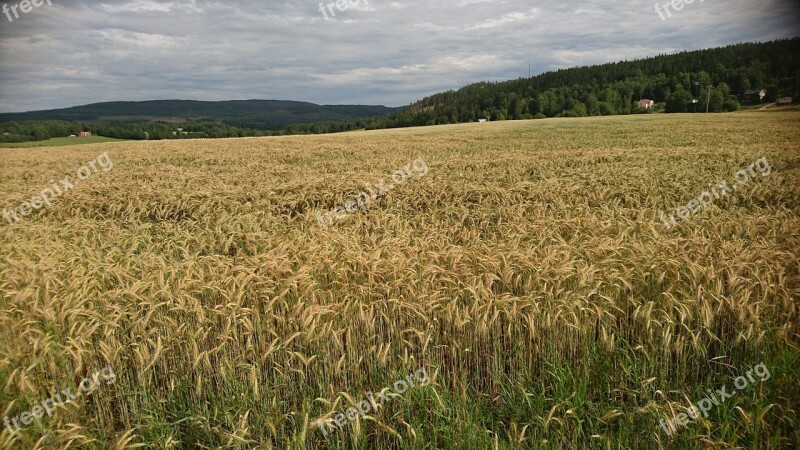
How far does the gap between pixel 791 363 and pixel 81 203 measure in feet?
38.6

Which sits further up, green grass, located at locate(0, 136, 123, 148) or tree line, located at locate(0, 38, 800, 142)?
tree line, located at locate(0, 38, 800, 142)

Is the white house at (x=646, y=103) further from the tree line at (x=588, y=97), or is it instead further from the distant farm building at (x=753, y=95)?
the distant farm building at (x=753, y=95)

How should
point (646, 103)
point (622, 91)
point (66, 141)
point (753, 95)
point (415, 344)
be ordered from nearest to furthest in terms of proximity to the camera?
point (415, 344)
point (66, 141)
point (753, 95)
point (646, 103)
point (622, 91)

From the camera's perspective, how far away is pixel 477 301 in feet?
12.5

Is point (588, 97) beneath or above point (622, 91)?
beneath

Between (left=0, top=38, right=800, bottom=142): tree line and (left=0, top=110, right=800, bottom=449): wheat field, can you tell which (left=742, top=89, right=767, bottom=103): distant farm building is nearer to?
(left=0, top=38, right=800, bottom=142): tree line


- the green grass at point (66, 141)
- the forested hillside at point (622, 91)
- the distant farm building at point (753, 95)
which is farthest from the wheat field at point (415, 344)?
the distant farm building at point (753, 95)

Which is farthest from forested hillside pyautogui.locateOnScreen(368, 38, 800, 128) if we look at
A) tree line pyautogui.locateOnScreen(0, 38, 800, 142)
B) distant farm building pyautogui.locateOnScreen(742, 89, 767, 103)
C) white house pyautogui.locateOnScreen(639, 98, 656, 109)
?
white house pyautogui.locateOnScreen(639, 98, 656, 109)

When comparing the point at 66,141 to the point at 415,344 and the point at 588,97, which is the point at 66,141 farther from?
the point at 588,97

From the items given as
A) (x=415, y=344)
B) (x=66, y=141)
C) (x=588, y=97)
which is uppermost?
(x=588, y=97)

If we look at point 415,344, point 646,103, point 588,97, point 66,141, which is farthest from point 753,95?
point 66,141

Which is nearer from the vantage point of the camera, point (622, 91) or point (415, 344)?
point (415, 344)

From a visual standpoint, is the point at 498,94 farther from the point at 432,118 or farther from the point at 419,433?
the point at 419,433

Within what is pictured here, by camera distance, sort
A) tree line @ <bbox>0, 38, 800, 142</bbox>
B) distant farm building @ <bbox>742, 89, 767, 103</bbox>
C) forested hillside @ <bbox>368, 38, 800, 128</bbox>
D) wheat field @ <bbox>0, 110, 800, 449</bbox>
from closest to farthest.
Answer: wheat field @ <bbox>0, 110, 800, 449</bbox> → tree line @ <bbox>0, 38, 800, 142</bbox> → distant farm building @ <bbox>742, 89, 767, 103</bbox> → forested hillside @ <bbox>368, 38, 800, 128</bbox>
